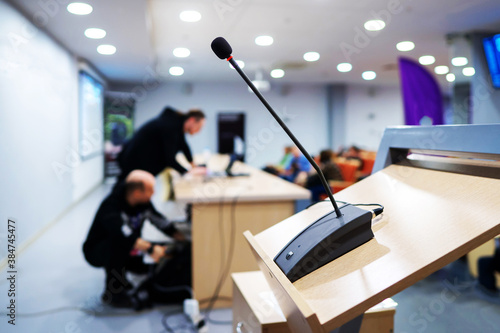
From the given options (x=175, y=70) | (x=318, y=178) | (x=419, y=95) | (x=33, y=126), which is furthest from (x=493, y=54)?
(x=175, y=70)

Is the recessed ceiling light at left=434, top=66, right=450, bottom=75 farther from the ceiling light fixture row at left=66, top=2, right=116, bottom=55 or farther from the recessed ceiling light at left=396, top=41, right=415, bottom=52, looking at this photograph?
the ceiling light fixture row at left=66, top=2, right=116, bottom=55

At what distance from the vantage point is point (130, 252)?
103 inches

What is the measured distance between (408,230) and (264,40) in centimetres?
461

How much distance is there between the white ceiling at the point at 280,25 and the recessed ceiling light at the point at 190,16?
0.21 feet

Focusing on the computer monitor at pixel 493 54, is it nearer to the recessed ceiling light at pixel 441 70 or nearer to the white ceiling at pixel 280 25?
the white ceiling at pixel 280 25

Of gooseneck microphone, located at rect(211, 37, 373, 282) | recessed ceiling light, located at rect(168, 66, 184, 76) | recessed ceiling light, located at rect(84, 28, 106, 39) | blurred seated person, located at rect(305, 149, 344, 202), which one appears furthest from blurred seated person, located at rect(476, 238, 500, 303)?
recessed ceiling light, located at rect(168, 66, 184, 76)

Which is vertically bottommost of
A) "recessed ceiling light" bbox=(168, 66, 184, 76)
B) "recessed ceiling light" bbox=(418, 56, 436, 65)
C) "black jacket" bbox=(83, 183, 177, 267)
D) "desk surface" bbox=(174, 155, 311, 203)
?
"black jacket" bbox=(83, 183, 177, 267)

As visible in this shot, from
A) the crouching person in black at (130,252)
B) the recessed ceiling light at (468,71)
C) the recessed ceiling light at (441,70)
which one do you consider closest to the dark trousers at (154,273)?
the crouching person in black at (130,252)

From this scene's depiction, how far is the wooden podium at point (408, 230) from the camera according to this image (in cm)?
55

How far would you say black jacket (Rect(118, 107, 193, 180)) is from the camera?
337 centimetres

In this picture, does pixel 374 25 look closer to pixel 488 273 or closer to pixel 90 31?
pixel 488 273

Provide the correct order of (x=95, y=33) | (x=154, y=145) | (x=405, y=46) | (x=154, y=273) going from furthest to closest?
(x=405, y=46)
(x=95, y=33)
(x=154, y=145)
(x=154, y=273)

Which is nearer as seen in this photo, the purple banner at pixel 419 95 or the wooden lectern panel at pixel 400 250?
the wooden lectern panel at pixel 400 250

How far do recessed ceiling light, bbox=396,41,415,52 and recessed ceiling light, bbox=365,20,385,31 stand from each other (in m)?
0.75
